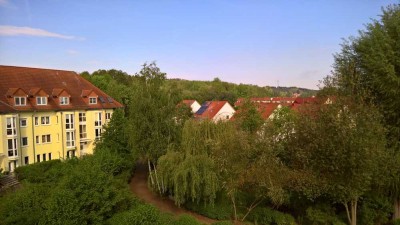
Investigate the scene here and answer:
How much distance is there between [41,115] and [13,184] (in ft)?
29.3

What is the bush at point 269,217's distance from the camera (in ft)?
64.7

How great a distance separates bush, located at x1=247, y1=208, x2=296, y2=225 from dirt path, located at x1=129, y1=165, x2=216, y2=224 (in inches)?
105

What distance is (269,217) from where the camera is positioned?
19969 millimetres

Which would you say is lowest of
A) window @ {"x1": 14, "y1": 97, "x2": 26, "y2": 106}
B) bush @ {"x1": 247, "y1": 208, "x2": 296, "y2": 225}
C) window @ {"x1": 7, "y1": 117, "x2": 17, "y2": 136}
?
bush @ {"x1": 247, "y1": 208, "x2": 296, "y2": 225}

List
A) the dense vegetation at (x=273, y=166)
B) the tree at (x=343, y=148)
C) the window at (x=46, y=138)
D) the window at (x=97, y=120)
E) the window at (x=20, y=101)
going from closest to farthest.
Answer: the dense vegetation at (x=273, y=166) → the tree at (x=343, y=148) → the window at (x=20, y=101) → the window at (x=46, y=138) → the window at (x=97, y=120)

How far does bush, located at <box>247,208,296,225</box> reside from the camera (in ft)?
64.7

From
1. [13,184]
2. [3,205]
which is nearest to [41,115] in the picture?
[13,184]

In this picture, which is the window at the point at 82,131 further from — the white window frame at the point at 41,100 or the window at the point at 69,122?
the white window frame at the point at 41,100

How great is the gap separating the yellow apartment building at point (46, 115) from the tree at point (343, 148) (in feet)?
75.7

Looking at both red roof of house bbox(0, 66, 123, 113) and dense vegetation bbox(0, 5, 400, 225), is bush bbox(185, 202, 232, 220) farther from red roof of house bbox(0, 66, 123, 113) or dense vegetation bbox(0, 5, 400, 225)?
red roof of house bbox(0, 66, 123, 113)

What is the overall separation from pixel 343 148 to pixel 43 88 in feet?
95.0

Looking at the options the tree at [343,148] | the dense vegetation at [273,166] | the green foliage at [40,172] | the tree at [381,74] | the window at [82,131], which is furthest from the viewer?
the window at [82,131]

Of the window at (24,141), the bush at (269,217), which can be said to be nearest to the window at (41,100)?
the window at (24,141)

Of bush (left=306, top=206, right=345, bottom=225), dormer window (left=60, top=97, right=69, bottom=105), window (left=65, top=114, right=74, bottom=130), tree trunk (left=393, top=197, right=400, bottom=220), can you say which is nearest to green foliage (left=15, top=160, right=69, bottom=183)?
window (left=65, top=114, right=74, bottom=130)
